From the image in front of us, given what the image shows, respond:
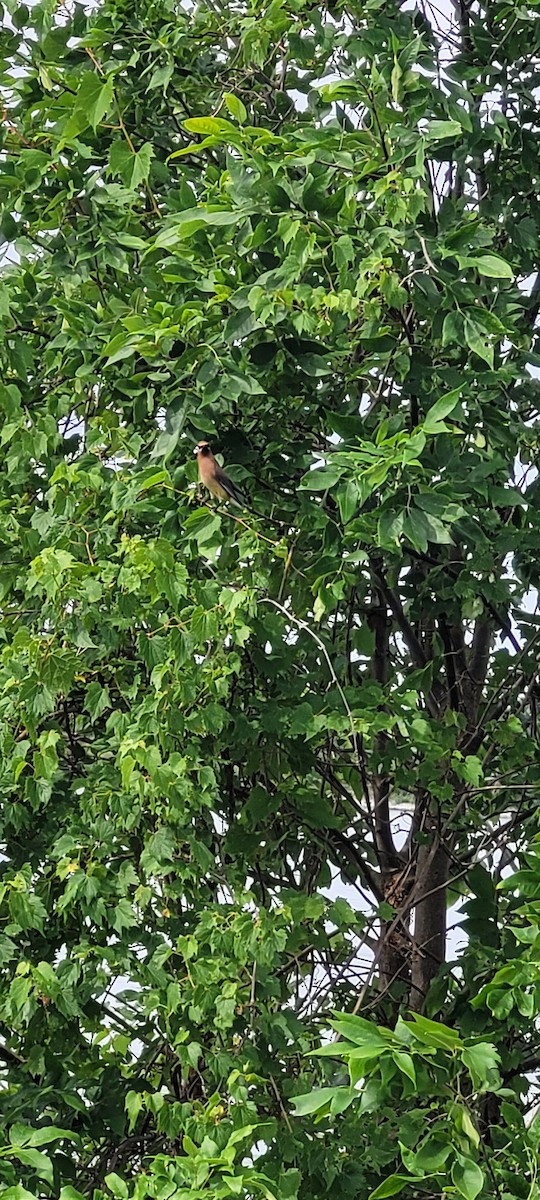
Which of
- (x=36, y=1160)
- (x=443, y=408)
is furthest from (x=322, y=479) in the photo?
(x=36, y=1160)

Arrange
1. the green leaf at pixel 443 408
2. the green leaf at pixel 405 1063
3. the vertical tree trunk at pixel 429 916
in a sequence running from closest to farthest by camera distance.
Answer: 1. the green leaf at pixel 405 1063
2. the green leaf at pixel 443 408
3. the vertical tree trunk at pixel 429 916

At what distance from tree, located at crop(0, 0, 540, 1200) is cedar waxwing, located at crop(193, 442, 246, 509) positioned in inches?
1.1

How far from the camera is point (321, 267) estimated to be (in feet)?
8.06

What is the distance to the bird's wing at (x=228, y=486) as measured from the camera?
8.30 ft

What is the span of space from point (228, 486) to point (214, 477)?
36mm

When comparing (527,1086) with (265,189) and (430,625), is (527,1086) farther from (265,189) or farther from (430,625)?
(265,189)

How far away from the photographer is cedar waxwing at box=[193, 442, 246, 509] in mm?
2496

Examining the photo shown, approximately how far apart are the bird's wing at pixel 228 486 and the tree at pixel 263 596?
0.10 ft

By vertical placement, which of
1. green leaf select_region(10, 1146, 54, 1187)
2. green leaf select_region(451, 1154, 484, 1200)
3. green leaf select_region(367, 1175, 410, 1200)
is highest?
green leaf select_region(367, 1175, 410, 1200)

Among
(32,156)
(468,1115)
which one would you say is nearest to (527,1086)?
(468,1115)

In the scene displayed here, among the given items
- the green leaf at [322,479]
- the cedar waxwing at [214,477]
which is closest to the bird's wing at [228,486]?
the cedar waxwing at [214,477]

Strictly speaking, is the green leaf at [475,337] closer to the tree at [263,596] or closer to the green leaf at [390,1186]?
the tree at [263,596]

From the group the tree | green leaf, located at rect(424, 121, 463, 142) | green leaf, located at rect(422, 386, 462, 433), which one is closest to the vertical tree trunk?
the tree

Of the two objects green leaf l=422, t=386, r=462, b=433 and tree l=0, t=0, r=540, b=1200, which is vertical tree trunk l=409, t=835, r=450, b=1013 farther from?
green leaf l=422, t=386, r=462, b=433
